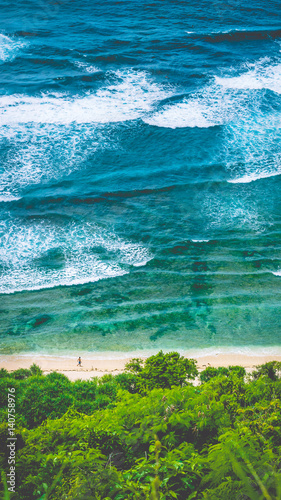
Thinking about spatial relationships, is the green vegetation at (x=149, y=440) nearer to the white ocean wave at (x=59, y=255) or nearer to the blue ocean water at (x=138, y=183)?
the blue ocean water at (x=138, y=183)

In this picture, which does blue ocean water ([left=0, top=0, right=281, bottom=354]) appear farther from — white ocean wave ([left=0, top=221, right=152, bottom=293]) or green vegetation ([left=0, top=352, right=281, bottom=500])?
green vegetation ([left=0, top=352, right=281, bottom=500])

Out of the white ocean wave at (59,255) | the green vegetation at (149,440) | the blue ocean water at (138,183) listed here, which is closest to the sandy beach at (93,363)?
the blue ocean water at (138,183)

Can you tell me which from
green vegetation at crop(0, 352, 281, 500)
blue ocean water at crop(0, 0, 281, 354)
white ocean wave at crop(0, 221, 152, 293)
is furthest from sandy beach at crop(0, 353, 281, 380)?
white ocean wave at crop(0, 221, 152, 293)

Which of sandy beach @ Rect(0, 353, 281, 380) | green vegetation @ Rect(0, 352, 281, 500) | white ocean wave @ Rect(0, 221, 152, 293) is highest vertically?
white ocean wave @ Rect(0, 221, 152, 293)

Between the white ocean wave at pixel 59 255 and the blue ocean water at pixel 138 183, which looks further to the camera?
the white ocean wave at pixel 59 255

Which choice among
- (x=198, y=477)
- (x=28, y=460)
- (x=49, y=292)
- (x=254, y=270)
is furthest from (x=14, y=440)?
(x=254, y=270)
